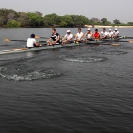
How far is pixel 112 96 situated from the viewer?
363 inches

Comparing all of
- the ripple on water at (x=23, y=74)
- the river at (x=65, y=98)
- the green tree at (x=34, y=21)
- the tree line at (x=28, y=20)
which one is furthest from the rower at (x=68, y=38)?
the green tree at (x=34, y=21)

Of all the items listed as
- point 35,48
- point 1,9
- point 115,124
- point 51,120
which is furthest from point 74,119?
point 1,9

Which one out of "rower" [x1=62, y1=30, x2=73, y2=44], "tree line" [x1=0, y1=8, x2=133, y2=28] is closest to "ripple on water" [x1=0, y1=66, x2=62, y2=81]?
"rower" [x1=62, y1=30, x2=73, y2=44]

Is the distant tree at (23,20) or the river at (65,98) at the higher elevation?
the distant tree at (23,20)

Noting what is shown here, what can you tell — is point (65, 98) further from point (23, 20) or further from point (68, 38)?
point (23, 20)

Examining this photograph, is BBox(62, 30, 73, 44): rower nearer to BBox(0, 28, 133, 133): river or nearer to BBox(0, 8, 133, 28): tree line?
BBox(0, 28, 133, 133): river

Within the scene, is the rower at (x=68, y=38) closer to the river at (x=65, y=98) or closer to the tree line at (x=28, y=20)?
the river at (x=65, y=98)

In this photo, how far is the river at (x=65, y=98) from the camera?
269 inches

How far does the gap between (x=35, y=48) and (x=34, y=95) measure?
10.2 metres

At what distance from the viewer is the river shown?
684 centimetres

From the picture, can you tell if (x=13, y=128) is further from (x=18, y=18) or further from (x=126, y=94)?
(x=18, y=18)

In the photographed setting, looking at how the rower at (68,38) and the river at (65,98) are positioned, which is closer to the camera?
the river at (65,98)

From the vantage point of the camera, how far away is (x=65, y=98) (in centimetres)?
890

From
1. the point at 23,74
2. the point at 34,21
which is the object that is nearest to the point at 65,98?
the point at 23,74
